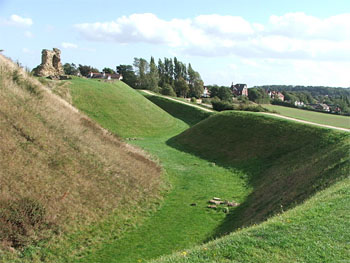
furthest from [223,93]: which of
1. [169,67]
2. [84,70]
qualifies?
[84,70]

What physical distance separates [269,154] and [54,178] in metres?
17.0

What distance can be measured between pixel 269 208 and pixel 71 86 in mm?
37352

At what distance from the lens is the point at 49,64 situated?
36.9 meters

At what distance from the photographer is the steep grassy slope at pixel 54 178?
10.6m

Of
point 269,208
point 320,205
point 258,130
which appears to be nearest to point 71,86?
point 258,130

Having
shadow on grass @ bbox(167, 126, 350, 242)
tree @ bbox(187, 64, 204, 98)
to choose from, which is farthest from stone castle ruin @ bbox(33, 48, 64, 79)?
tree @ bbox(187, 64, 204, 98)

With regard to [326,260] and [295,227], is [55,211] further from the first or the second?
[326,260]

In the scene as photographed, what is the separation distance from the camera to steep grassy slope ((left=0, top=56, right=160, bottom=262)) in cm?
1057

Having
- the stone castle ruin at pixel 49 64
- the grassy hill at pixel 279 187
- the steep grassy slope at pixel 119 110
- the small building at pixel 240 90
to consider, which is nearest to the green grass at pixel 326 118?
the grassy hill at pixel 279 187

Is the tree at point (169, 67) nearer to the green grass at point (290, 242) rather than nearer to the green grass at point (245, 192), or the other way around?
the green grass at point (245, 192)

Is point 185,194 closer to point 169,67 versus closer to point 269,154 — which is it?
point 269,154

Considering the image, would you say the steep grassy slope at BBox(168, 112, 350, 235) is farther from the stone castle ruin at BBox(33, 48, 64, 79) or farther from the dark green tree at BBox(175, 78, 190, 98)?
the dark green tree at BBox(175, 78, 190, 98)

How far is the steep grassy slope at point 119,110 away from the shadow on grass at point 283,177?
58.7ft

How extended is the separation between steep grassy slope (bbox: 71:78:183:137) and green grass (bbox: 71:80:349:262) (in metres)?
3.14
